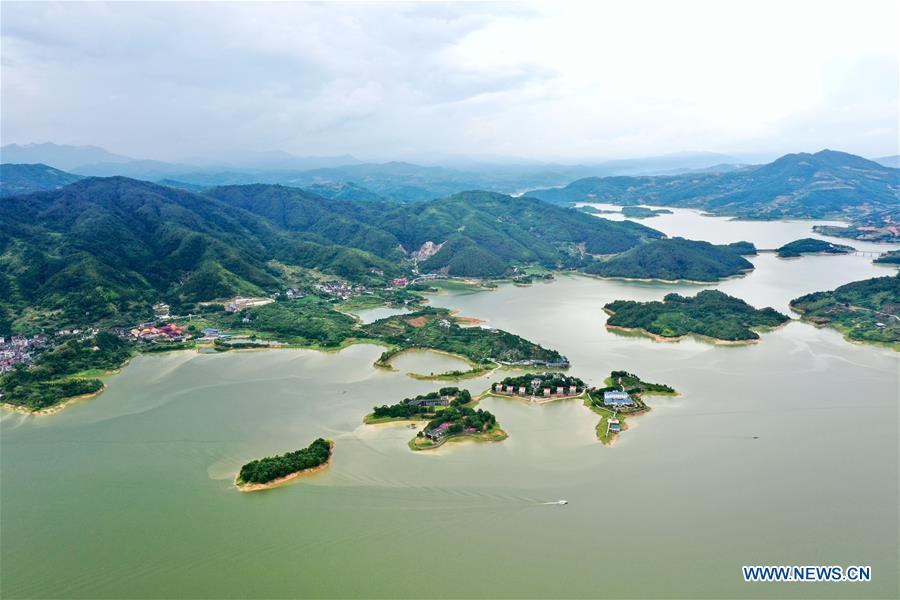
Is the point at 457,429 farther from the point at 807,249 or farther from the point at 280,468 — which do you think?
the point at 807,249

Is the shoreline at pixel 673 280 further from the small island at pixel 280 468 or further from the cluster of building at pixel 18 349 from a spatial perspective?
the cluster of building at pixel 18 349

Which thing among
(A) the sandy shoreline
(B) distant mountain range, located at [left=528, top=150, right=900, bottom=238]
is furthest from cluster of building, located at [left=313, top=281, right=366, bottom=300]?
(B) distant mountain range, located at [left=528, top=150, right=900, bottom=238]

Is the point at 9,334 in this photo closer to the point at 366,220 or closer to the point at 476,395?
the point at 476,395

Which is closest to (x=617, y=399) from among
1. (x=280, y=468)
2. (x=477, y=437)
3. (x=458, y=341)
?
(x=477, y=437)

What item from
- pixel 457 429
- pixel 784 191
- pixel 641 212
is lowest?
pixel 457 429

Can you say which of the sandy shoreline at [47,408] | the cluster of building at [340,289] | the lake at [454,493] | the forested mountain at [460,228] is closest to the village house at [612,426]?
the lake at [454,493]

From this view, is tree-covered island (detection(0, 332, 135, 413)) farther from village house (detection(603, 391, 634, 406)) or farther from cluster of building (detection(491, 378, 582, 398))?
village house (detection(603, 391, 634, 406))
